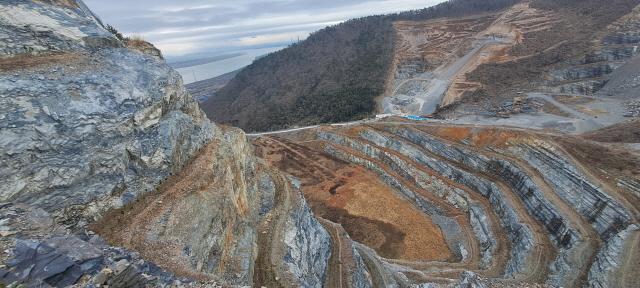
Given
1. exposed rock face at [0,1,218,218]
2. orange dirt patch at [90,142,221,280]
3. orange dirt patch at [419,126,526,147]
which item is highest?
exposed rock face at [0,1,218,218]

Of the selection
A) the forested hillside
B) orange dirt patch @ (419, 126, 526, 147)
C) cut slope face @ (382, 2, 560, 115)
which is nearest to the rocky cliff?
orange dirt patch @ (419, 126, 526, 147)

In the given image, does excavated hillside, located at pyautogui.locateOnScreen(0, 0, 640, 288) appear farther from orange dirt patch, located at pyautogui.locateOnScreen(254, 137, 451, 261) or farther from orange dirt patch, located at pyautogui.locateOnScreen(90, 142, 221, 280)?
orange dirt patch, located at pyautogui.locateOnScreen(254, 137, 451, 261)

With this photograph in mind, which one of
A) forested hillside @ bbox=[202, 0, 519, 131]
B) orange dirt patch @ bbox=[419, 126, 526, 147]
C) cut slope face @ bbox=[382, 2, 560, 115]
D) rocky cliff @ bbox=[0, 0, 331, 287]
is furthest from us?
forested hillside @ bbox=[202, 0, 519, 131]

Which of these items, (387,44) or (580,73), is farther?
(387,44)

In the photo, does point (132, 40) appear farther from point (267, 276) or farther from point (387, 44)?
point (387, 44)

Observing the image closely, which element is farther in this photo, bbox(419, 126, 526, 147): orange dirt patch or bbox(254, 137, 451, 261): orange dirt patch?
bbox(419, 126, 526, 147): orange dirt patch

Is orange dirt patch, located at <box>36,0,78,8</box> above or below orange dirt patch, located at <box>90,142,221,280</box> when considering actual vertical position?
above

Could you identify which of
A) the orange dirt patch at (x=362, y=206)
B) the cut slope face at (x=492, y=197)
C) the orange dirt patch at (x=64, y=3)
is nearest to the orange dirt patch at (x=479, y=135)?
the cut slope face at (x=492, y=197)

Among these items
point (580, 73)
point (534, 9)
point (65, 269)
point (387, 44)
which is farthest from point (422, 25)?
point (65, 269)
